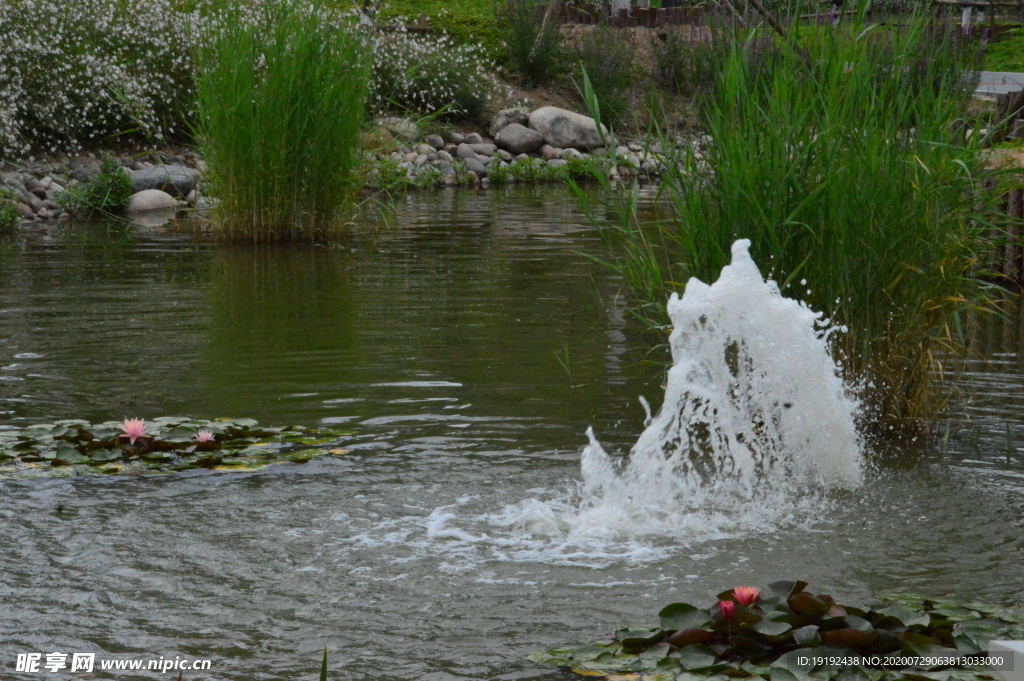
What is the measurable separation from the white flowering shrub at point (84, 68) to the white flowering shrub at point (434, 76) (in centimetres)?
353

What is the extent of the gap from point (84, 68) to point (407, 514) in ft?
51.0

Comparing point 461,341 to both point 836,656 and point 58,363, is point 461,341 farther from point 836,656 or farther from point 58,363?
point 836,656

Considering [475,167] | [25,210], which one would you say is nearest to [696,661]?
[25,210]

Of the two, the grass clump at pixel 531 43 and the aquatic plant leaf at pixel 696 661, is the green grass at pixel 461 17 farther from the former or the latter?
the aquatic plant leaf at pixel 696 661

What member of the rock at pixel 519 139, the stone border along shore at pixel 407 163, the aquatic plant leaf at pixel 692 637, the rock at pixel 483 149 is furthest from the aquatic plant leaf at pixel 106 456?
the rock at pixel 519 139

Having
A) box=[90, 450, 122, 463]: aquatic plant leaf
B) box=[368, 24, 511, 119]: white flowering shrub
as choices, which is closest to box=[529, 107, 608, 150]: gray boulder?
box=[368, 24, 511, 119]: white flowering shrub

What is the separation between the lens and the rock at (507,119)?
24766 mm

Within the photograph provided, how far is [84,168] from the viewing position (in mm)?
17859

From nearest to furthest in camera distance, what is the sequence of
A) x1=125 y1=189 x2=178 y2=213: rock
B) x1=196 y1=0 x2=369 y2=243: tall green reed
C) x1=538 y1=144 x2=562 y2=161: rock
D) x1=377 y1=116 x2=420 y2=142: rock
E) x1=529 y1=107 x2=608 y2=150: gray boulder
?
x1=196 y1=0 x2=369 y2=243: tall green reed < x1=377 y1=116 x2=420 y2=142: rock < x1=125 y1=189 x2=178 y2=213: rock < x1=538 y1=144 x2=562 y2=161: rock < x1=529 y1=107 x2=608 y2=150: gray boulder

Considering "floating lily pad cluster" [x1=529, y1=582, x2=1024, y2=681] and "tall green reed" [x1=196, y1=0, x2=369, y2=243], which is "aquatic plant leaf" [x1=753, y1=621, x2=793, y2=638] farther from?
"tall green reed" [x1=196, y1=0, x2=369, y2=243]

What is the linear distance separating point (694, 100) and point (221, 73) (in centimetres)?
705

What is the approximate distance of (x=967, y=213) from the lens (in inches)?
221

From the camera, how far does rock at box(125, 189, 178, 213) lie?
669 inches

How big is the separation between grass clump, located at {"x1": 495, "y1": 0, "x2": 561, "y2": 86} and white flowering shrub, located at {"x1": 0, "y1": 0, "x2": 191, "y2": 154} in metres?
9.73
